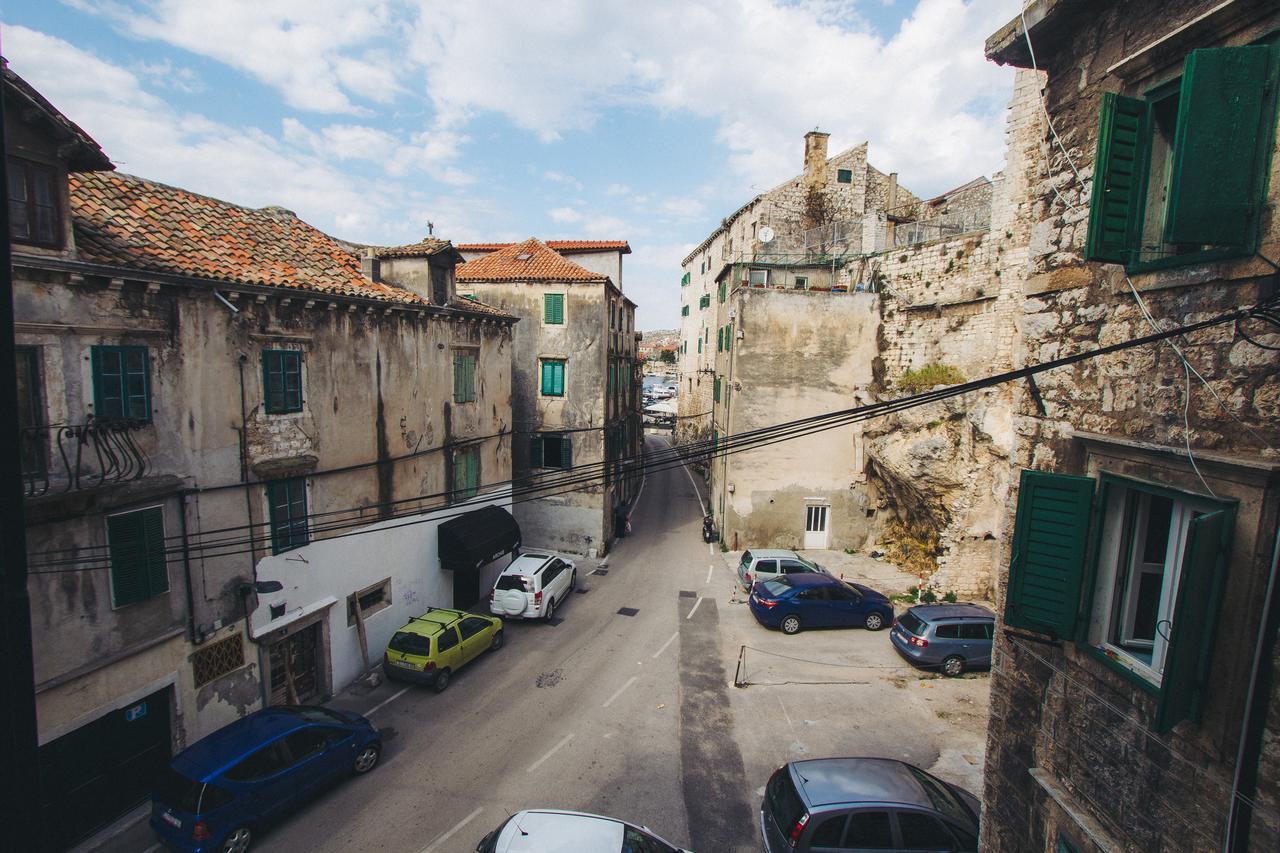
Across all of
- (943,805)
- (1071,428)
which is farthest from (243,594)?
(1071,428)

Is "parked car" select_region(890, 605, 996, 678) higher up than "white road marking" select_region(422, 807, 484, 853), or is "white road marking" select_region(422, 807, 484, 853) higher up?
"parked car" select_region(890, 605, 996, 678)

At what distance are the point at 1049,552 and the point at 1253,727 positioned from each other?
1726mm

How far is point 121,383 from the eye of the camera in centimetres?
1002

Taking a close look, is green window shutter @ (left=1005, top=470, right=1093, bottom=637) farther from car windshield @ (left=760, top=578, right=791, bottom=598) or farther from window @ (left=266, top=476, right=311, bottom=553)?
window @ (left=266, top=476, right=311, bottom=553)

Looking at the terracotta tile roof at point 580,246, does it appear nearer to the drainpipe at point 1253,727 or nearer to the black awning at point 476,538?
the black awning at point 476,538

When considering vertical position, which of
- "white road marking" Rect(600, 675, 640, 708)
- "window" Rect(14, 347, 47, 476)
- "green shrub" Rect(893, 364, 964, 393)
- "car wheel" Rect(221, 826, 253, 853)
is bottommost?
"white road marking" Rect(600, 675, 640, 708)

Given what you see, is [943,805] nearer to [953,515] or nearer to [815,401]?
[953,515]

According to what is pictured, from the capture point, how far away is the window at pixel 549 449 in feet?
79.3

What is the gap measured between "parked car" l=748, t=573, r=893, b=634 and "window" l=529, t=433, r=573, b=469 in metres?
9.93

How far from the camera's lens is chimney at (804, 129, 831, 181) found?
101ft

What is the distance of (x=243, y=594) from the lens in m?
12.0

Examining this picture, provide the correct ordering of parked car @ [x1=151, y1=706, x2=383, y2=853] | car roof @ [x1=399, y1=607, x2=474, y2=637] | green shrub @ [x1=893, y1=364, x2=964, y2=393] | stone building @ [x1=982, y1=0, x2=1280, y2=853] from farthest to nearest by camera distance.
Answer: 1. green shrub @ [x1=893, y1=364, x2=964, y2=393]
2. car roof @ [x1=399, y1=607, x2=474, y2=637]
3. parked car @ [x1=151, y1=706, x2=383, y2=853]
4. stone building @ [x1=982, y1=0, x2=1280, y2=853]

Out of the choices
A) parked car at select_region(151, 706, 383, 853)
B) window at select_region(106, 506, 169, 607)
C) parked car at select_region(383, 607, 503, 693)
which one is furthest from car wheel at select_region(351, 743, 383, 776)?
window at select_region(106, 506, 169, 607)

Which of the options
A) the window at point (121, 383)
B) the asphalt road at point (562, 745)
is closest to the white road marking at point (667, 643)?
the asphalt road at point (562, 745)
